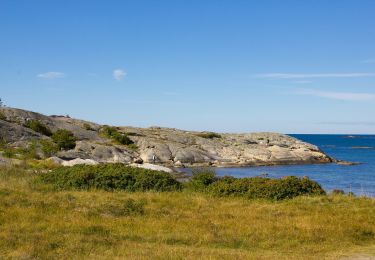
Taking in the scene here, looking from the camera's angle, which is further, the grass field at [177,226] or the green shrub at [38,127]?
the green shrub at [38,127]

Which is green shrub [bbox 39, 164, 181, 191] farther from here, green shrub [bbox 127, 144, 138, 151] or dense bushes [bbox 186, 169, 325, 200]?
green shrub [bbox 127, 144, 138, 151]

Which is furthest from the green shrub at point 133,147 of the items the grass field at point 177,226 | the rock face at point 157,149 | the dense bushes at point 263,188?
the grass field at point 177,226

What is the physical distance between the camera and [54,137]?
239ft

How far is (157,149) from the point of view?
8538cm

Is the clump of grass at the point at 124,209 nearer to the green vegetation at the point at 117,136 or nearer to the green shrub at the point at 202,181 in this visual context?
the green shrub at the point at 202,181

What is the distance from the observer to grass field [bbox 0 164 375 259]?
47.7ft

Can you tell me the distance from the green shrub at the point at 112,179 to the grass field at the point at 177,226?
2.85m

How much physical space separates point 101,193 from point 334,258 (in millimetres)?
15571

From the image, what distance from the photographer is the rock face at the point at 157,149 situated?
72.0 m

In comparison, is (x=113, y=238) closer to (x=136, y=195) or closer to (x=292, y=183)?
(x=136, y=195)

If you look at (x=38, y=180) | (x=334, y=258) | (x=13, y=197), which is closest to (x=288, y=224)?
(x=334, y=258)

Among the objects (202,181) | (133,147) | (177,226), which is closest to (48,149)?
(133,147)

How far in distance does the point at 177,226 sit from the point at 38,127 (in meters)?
65.0

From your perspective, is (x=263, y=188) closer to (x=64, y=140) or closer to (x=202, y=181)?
(x=202, y=181)
